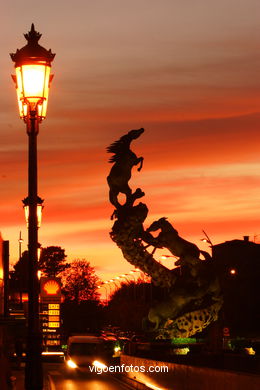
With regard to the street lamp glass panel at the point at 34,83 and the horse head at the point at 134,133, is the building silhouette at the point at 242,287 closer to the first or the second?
the horse head at the point at 134,133

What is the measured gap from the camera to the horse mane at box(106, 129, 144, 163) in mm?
32656

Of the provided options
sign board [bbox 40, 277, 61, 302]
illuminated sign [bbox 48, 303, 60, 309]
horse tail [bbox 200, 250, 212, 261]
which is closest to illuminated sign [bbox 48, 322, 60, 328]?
illuminated sign [bbox 48, 303, 60, 309]

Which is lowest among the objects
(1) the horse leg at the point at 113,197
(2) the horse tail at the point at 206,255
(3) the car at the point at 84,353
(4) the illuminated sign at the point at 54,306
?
(3) the car at the point at 84,353

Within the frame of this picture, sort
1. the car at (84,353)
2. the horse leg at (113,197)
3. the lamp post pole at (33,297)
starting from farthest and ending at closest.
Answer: the car at (84,353), the horse leg at (113,197), the lamp post pole at (33,297)

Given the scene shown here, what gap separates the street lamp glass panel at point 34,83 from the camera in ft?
48.0

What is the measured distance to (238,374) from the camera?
19.5 m

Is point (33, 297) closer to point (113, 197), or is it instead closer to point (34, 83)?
point (34, 83)

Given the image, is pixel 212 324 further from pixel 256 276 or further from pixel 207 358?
pixel 256 276

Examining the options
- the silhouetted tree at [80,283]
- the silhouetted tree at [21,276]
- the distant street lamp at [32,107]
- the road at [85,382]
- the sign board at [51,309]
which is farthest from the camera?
the silhouetted tree at [80,283]

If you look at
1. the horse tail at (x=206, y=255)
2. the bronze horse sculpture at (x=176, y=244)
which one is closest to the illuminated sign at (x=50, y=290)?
the bronze horse sculpture at (x=176, y=244)

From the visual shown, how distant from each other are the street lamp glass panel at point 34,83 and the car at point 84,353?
116 feet

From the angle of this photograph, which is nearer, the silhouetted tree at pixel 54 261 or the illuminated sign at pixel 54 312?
the illuminated sign at pixel 54 312

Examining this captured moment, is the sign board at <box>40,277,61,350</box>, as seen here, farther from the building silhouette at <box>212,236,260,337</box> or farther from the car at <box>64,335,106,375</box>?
the building silhouette at <box>212,236,260,337</box>

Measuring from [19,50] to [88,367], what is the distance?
3812 centimetres
